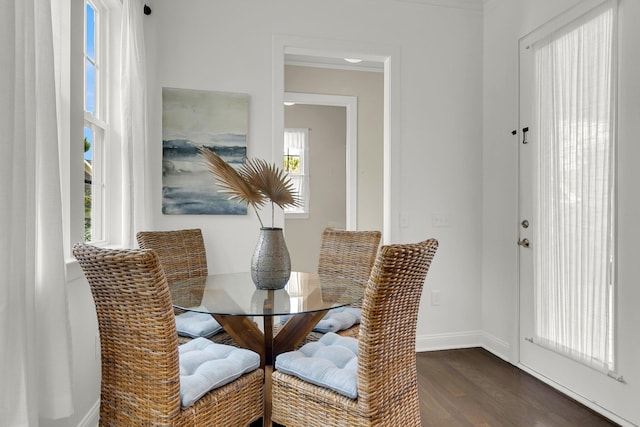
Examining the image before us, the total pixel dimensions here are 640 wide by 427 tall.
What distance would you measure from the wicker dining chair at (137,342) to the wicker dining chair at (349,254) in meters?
1.34

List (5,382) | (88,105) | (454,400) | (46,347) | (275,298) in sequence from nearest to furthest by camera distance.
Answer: (5,382)
(46,347)
(275,298)
(88,105)
(454,400)

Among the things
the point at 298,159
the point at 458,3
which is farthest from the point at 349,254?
the point at 298,159

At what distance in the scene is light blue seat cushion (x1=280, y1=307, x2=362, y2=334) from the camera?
2164mm

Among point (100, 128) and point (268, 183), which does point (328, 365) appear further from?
point (100, 128)

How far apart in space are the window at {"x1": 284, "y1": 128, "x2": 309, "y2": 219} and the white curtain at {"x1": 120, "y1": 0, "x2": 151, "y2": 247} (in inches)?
109

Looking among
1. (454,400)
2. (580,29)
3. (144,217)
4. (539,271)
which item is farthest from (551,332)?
(144,217)

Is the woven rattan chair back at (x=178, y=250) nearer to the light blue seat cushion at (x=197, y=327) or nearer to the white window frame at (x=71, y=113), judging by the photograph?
the light blue seat cushion at (x=197, y=327)

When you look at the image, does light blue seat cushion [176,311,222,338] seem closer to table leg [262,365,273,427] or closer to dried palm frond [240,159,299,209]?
table leg [262,365,273,427]

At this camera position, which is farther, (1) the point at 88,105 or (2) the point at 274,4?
(2) the point at 274,4

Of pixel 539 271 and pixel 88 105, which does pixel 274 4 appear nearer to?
pixel 88 105

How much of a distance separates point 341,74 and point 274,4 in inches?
68.3

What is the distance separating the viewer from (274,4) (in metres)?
3.09

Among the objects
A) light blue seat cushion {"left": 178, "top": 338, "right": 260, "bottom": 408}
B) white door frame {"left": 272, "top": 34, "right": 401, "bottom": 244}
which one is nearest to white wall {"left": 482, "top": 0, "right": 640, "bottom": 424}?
white door frame {"left": 272, "top": 34, "right": 401, "bottom": 244}

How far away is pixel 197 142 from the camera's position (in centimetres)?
296
